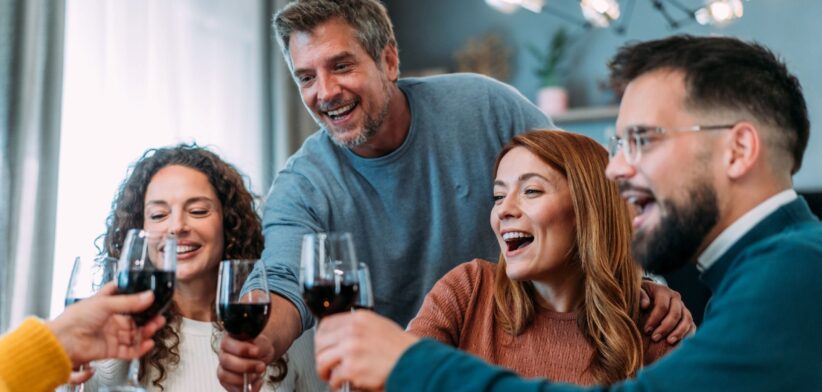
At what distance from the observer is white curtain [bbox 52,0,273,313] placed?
10.8 ft

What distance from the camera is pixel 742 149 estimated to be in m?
1.30

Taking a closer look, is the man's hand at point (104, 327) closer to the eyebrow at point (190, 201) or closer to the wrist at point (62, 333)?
the wrist at point (62, 333)

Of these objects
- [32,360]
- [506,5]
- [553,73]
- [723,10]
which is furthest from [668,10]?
[32,360]

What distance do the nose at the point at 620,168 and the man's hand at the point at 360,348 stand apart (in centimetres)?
43

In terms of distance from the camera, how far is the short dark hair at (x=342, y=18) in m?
2.38

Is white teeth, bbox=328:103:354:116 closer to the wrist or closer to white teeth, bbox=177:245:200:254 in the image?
white teeth, bbox=177:245:200:254

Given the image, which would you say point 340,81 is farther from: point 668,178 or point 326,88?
point 668,178

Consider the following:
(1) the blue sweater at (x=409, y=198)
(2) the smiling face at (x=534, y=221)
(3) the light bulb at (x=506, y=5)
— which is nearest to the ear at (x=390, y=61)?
(1) the blue sweater at (x=409, y=198)

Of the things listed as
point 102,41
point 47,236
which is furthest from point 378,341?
point 102,41

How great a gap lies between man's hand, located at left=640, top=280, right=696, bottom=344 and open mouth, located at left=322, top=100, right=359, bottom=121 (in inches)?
37.8

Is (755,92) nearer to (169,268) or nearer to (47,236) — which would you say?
(169,268)

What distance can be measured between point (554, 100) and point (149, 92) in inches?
110

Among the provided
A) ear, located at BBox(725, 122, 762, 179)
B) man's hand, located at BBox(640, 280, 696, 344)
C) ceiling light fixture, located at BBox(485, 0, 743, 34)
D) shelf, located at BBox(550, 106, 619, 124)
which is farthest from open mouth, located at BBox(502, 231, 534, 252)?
shelf, located at BBox(550, 106, 619, 124)

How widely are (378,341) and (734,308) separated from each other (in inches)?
18.9
